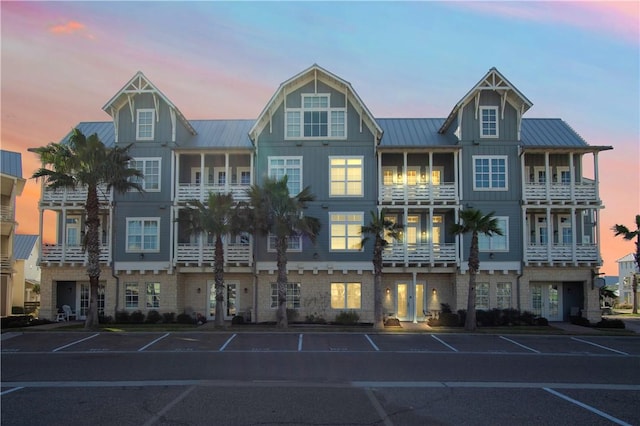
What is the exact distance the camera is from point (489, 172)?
31.9 metres

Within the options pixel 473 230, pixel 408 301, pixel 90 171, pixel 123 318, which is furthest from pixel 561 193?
pixel 123 318

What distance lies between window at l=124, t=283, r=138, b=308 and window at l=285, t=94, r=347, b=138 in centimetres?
1188

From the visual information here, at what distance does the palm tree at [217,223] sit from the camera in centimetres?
2758

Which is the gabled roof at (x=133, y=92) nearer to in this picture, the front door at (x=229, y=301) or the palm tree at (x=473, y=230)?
the front door at (x=229, y=301)

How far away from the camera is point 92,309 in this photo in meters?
27.6

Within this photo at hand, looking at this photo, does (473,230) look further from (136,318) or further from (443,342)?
(136,318)

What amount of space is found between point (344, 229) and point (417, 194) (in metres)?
4.39

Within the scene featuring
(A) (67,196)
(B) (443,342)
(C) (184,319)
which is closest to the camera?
(B) (443,342)

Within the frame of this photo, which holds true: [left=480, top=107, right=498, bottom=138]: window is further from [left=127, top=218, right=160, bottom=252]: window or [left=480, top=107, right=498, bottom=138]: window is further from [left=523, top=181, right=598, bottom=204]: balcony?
[left=127, top=218, right=160, bottom=252]: window

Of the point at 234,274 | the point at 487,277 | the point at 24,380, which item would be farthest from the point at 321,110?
the point at 24,380

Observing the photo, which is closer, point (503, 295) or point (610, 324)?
point (610, 324)

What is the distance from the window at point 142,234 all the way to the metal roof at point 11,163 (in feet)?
38.1

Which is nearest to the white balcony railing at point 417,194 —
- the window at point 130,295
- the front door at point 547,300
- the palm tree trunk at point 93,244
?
the front door at point 547,300

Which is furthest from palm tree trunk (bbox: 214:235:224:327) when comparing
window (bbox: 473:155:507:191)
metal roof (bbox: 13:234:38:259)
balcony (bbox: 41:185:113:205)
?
metal roof (bbox: 13:234:38:259)
